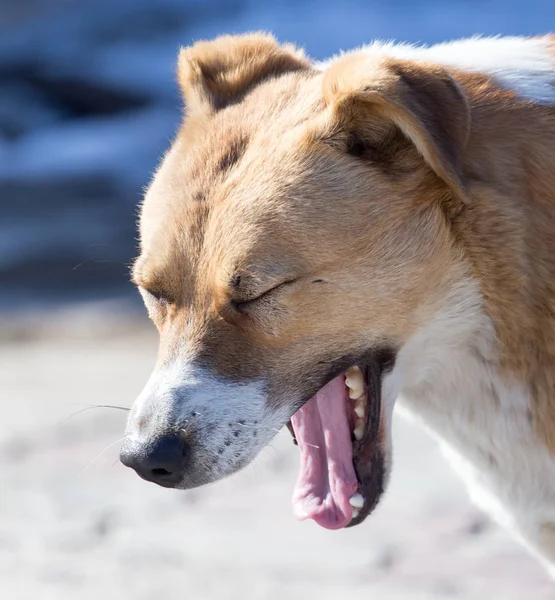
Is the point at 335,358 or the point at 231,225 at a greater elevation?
the point at 231,225

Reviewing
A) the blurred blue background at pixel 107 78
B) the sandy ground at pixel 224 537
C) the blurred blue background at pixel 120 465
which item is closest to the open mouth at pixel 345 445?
the blurred blue background at pixel 120 465

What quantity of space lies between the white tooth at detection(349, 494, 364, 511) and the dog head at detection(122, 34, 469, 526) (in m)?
0.22

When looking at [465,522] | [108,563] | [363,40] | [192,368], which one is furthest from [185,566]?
[363,40]

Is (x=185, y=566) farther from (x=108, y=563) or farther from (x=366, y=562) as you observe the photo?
(x=366, y=562)

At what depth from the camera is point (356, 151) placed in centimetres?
264

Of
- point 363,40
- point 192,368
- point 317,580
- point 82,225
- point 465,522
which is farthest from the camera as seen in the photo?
point 363,40

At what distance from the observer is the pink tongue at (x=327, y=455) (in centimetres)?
278

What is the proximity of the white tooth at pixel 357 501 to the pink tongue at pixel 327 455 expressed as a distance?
1 cm

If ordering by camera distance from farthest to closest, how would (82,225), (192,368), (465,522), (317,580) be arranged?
(82,225)
(465,522)
(317,580)
(192,368)

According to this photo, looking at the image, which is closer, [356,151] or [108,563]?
[356,151]

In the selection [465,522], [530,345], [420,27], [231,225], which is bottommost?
[420,27]

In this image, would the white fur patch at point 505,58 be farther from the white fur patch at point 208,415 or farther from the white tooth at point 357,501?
the white tooth at point 357,501

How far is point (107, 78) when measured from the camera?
37.0ft

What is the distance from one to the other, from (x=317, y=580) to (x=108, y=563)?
752mm
